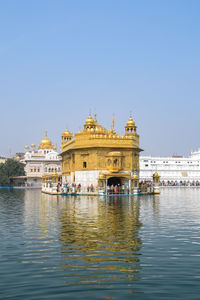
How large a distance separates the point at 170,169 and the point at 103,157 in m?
57.3

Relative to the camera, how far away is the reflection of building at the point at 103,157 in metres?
43.0

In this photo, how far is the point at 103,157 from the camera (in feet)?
143

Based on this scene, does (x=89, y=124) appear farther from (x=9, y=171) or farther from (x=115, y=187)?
(x=9, y=171)

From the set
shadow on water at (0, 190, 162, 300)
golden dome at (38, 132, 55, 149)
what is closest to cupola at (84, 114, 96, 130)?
shadow on water at (0, 190, 162, 300)

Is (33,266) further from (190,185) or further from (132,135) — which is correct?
(190,185)

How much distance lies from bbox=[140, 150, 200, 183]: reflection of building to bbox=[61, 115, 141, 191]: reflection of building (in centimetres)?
5176

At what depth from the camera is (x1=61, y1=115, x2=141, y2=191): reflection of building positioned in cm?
4297

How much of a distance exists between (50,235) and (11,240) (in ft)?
4.75

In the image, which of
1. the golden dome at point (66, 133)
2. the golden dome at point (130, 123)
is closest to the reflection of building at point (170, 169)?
the golden dome at point (66, 133)

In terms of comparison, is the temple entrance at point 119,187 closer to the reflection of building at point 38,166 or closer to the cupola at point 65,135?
the cupola at point 65,135

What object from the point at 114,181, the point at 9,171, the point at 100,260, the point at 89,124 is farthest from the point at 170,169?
the point at 100,260

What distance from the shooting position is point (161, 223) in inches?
680

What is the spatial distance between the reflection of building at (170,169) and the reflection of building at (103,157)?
2038 inches

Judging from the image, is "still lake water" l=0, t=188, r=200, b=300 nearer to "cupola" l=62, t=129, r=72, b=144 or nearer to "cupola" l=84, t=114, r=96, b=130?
"cupola" l=84, t=114, r=96, b=130
